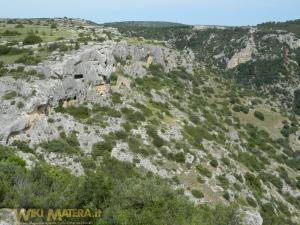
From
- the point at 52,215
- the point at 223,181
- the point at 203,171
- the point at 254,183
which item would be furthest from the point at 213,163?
the point at 52,215

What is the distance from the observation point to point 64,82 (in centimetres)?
4488

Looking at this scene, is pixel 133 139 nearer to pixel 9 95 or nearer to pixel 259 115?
pixel 9 95

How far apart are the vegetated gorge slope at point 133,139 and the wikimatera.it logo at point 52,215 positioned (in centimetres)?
38

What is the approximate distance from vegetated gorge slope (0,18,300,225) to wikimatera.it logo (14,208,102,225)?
1.24 feet

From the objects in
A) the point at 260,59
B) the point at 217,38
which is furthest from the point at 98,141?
the point at 217,38

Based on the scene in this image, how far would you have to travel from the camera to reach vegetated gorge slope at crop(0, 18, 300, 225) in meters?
23.9

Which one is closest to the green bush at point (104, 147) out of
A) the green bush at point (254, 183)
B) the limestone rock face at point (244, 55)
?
the green bush at point (254, 183)

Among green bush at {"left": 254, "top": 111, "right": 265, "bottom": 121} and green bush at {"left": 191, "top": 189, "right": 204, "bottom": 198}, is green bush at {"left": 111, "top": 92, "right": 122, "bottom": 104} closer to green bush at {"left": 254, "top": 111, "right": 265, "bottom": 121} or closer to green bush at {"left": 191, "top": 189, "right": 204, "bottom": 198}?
green bush at {"left": 191, "top": 189, "right": 204, "bottom": 198}

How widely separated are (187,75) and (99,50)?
3011 cm

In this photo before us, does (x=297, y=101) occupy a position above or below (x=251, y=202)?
below

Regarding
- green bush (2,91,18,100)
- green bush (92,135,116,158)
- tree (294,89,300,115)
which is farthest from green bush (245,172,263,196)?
tree (294,89,300,115)

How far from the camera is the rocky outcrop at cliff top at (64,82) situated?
1463 inches

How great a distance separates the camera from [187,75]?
80.4 m

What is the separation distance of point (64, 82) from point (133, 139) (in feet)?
30.3
